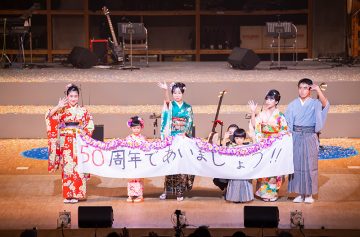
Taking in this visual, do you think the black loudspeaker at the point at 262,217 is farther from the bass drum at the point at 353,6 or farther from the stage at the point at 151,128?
the bass drum at the point at 353,6

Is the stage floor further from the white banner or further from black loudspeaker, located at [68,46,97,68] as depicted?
black loudspeaker, located at [68,46,97,68]

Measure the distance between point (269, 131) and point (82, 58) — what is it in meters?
7.53

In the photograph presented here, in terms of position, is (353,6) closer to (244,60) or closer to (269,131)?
→ (244,60)

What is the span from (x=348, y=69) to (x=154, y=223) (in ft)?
27.3

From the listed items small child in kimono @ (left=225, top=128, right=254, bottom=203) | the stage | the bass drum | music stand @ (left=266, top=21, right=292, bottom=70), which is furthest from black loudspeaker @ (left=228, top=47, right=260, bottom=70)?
small child in kimono @ (left=225, top=128, right=254, bottom=203)

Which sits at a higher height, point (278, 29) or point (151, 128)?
point (278, 29)

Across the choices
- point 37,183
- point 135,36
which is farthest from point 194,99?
point 37,183

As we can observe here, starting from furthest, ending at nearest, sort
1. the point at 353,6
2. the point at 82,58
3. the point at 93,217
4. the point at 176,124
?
the point at 353,6
the point at 82,58
the point at 176,124
the point at 93,217

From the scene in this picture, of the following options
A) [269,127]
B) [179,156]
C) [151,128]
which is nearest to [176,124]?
[179,156]

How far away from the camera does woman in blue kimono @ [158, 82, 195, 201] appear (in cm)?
998

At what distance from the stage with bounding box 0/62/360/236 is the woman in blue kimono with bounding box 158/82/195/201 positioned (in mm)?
177

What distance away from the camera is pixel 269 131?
9898 millimetres

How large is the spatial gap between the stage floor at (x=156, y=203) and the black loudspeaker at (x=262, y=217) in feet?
2.82

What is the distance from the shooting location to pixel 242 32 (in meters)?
19.8
